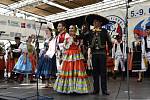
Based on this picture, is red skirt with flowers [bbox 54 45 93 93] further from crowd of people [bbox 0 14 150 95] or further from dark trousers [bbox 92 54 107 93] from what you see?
dark trousers [bbox 92 54 107 93]

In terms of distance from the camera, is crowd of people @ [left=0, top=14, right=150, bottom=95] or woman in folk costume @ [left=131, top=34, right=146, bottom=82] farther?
woman in folk costume @ [left=131, top=34, right=146, bottom=82]

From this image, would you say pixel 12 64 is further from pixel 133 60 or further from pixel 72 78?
pixel 72 78

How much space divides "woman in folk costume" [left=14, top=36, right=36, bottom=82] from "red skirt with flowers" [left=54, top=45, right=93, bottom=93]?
119 inches

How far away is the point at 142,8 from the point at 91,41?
4.74 meters

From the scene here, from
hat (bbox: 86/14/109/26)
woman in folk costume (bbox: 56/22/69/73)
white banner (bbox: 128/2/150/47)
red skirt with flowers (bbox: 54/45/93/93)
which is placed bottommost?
red skirt with flowers (bbox: 54/45/93/93)

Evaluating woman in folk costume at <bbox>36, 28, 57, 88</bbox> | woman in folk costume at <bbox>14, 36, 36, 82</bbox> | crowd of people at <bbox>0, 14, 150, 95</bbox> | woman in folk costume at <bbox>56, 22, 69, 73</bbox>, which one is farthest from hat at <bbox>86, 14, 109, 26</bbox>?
woman in folk costume at <bbox>14, 36, 36, 82</bbox>

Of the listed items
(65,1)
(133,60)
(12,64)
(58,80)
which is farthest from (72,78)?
(65,1)

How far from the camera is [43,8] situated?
1451cm

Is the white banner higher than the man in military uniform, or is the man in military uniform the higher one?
the white banner

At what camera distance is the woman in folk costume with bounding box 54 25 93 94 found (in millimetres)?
5691

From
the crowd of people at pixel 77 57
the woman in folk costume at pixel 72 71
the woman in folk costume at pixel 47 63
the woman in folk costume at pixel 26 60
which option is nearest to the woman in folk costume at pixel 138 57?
the crowd of people at pixel 77 57

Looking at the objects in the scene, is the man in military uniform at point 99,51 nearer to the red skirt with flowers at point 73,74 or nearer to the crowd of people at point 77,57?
the crowd of people at point 77,57

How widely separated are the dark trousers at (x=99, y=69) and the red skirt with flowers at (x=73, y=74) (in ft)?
0.71

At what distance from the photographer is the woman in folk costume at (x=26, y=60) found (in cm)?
865
